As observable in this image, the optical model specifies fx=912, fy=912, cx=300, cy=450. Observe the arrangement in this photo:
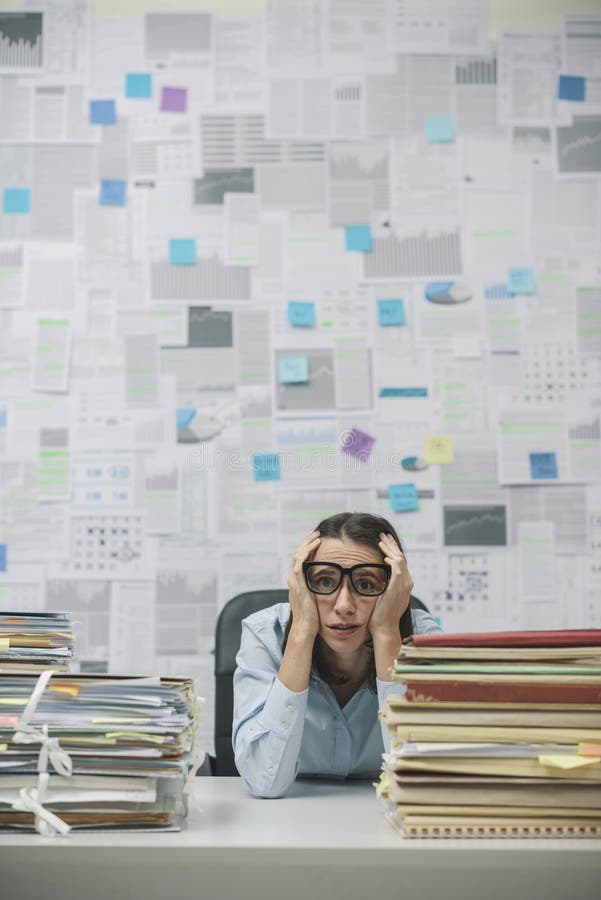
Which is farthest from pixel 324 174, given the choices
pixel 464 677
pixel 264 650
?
pixel 464 677

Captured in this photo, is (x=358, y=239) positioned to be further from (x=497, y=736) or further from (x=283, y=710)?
(x=497, y=736)

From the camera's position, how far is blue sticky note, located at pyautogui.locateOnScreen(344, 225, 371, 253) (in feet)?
9.11

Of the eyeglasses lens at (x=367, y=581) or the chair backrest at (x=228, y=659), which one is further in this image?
the chair backrest at (x=228, y=659)

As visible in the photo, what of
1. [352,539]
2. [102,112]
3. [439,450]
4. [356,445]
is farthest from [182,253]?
[352,539]

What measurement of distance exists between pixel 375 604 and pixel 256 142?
1761mm

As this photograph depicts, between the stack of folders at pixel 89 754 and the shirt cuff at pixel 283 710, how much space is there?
0.41 m

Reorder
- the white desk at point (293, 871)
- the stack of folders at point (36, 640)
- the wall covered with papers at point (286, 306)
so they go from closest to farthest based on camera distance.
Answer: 1. the white desk at point (293, 871)
2. the stack of folders at point (36, 640)
3. the wall covered with papers at point (286, 306)

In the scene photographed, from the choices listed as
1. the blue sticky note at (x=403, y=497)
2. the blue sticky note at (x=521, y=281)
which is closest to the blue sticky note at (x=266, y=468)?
the blue sticky note at (x=403, y=497)

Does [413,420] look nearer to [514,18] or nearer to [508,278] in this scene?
[508,278]

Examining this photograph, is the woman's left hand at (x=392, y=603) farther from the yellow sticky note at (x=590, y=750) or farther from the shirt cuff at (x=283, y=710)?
the yellow sticky note at (x=590, y=750)

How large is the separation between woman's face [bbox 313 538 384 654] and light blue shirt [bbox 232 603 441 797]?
95 millimetres

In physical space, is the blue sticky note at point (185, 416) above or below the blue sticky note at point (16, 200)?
below

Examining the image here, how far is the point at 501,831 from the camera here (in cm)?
99

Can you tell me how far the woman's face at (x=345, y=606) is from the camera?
1.54m
